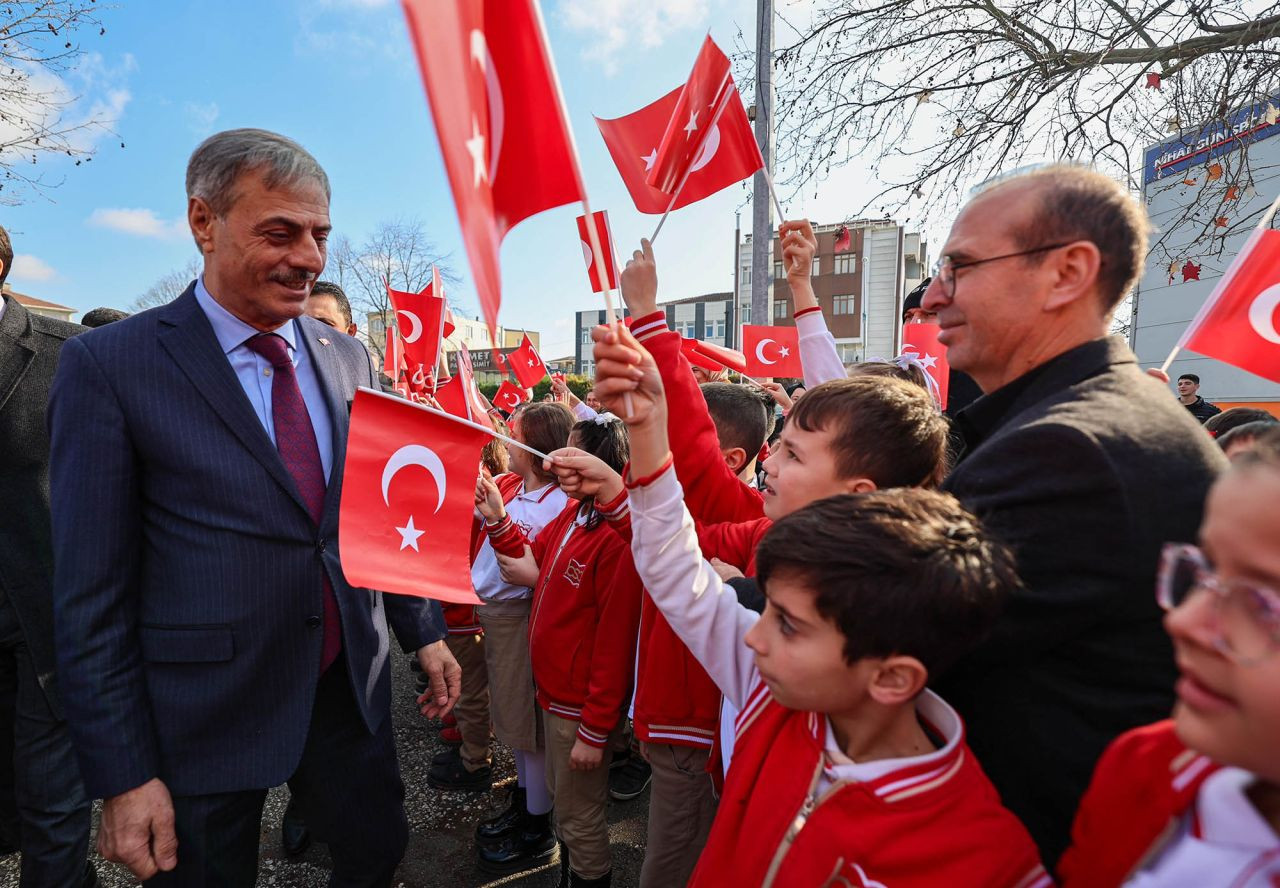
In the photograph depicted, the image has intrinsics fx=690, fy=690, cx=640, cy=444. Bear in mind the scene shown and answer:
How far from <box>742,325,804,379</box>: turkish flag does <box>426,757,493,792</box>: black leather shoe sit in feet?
11.9

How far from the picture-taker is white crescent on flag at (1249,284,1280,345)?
103 inches

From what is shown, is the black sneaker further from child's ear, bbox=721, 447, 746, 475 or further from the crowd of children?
child's ear, bbox=721, 447, 746, 475

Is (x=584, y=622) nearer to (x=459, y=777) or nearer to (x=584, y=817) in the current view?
(x=584, y=817)

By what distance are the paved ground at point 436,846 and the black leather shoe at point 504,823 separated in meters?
0.10

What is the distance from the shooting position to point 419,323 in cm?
499

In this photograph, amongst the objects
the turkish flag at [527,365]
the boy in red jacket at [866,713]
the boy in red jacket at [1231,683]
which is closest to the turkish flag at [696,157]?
the boy in red jacket at [866,713]

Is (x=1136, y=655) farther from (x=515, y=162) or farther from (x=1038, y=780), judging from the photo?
(x=515, y=162)

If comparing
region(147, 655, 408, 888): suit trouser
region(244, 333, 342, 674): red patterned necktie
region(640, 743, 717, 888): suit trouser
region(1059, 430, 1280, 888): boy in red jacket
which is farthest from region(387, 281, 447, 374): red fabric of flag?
region(1059, 430, 1280, 888): boy in red jacket

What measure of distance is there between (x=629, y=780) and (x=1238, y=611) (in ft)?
11.5

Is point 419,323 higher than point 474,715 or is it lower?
higher

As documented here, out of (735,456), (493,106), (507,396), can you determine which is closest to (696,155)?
(735,456)

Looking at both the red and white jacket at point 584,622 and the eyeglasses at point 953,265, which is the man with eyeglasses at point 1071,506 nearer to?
the eyeglasses at point 953,265

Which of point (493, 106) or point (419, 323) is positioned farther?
point (419, 323)

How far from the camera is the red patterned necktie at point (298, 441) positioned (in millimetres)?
1833
